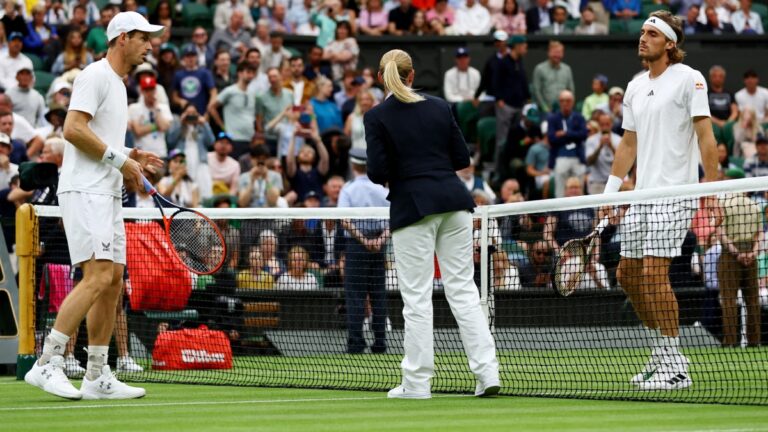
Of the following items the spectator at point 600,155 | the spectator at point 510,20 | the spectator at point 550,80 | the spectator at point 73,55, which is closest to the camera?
the spectator at point 73,55

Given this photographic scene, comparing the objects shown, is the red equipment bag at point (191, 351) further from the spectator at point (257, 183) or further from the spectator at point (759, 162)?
the spectator at point (759, 162)

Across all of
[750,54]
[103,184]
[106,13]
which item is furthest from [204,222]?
[750,54]

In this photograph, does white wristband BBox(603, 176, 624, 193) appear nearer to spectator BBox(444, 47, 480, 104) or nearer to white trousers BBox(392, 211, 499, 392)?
white trousers BBox(392, 211, 499, 392)

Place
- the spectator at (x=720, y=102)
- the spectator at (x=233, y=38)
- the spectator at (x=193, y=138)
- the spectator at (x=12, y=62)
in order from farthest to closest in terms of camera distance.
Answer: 1. the spectator at (x=720, y=102)
2. the spectator at (x=233, y=38)
3. the spectator at (x=12, y=62)
4. the spectator at (x=193, y=138)

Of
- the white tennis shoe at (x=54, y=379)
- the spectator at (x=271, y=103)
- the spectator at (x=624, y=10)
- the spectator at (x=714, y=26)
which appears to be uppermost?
the spectator at (x=624, y=10)

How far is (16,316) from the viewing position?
12.0m

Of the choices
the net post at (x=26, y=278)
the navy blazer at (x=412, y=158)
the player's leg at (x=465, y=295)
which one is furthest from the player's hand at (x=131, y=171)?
the net post at (x=26, y=278)

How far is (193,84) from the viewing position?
773 inches

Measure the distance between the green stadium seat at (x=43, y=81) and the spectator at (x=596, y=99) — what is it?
8085 millimetres

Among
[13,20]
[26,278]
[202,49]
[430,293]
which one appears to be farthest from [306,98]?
[430,293]

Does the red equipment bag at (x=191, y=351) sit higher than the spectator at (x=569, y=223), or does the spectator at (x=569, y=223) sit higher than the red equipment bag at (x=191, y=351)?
the spectator at (x=569, y=223)

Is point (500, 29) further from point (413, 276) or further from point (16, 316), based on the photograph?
point (413, 276)

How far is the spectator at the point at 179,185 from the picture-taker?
16781mm

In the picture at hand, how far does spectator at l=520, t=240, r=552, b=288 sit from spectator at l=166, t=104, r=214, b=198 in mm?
6510
